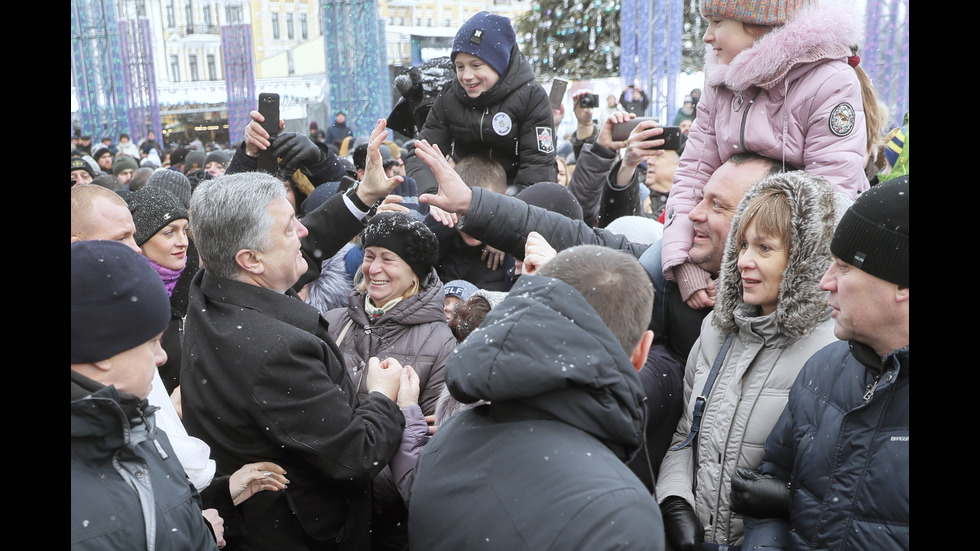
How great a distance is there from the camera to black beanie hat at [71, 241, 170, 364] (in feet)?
5.51

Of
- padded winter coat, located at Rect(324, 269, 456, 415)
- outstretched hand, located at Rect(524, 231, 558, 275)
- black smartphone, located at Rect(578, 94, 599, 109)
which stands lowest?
padded winter coat, located at Rect(324, 269, 456, 415)

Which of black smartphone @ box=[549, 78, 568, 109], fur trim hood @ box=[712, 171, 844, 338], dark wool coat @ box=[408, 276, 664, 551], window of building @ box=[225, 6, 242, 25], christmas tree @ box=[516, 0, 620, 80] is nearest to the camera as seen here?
dark wool coat @ box=[408, 276, 664, 551]

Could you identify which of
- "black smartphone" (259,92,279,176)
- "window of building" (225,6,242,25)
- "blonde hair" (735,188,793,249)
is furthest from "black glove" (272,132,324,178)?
"window of building" (225,6,242,25)

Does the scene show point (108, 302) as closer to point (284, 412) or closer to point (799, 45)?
point (284, 412)

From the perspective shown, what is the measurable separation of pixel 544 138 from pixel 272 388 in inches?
104

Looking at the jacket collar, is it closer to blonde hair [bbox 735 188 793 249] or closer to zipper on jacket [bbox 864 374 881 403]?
blonde hair [bbox 735 188 793 249]

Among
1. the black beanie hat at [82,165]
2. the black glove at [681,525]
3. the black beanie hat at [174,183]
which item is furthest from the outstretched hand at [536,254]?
the black beanie hat at [82,165]

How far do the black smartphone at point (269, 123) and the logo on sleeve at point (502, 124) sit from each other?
123cm

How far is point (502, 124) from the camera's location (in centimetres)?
443

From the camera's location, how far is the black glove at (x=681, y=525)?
7.26ft

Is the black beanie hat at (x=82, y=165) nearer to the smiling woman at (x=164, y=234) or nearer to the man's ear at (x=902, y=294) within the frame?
the smiling woman at (x=164, y=234)

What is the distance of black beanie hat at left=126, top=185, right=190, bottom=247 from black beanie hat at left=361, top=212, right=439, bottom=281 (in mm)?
950

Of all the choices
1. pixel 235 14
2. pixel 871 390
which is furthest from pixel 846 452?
pixel 235 14

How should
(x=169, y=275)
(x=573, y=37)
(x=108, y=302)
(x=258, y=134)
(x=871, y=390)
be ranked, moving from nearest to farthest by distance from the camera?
(x=108, y=302)
(x=871, y=390)
(x=169, y=275)
(x=258, y=134)
(x=573, y=37)
